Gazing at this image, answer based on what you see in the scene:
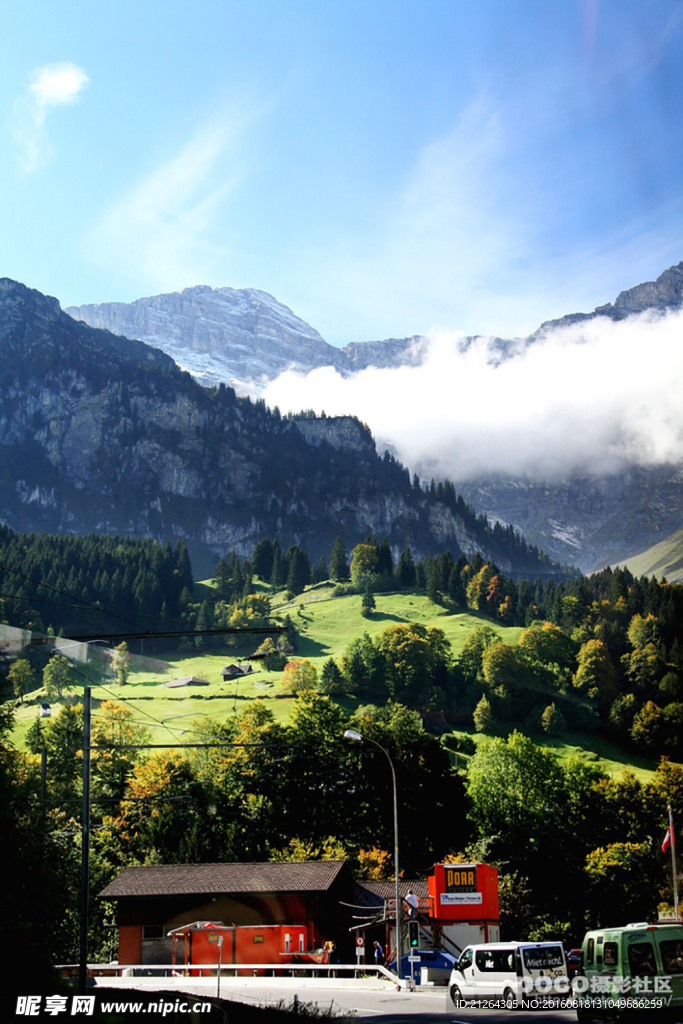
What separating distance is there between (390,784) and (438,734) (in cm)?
9177

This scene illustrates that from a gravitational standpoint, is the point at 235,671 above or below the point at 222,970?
above

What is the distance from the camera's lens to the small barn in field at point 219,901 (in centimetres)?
5531

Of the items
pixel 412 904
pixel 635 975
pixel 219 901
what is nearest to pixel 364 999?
pixel 635 975

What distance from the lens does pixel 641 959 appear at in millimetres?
20719

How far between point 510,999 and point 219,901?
33.2 m

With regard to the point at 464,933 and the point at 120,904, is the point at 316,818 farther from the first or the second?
the point at 464,933

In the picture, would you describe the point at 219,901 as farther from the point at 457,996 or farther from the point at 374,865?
the point at 374,865

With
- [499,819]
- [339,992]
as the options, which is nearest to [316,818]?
[499,819]

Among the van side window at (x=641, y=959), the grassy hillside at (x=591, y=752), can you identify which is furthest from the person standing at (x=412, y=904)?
the grassy hillside at (x=591, y=752)

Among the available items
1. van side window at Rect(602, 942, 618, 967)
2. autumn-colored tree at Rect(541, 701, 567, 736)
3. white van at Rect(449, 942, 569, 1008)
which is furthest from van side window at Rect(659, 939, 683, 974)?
autumn-colored tree at Rect(541, 701, 567, 736)

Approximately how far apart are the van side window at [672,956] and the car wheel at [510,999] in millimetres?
7659

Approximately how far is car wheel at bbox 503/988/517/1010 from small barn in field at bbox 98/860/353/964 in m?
29.8

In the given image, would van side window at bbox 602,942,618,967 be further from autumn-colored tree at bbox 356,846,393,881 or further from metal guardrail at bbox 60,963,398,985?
autumn-colored tree at bbox 356,846,393,881

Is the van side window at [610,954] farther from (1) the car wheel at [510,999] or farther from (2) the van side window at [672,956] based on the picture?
(1) the car wheel at [510,999]
